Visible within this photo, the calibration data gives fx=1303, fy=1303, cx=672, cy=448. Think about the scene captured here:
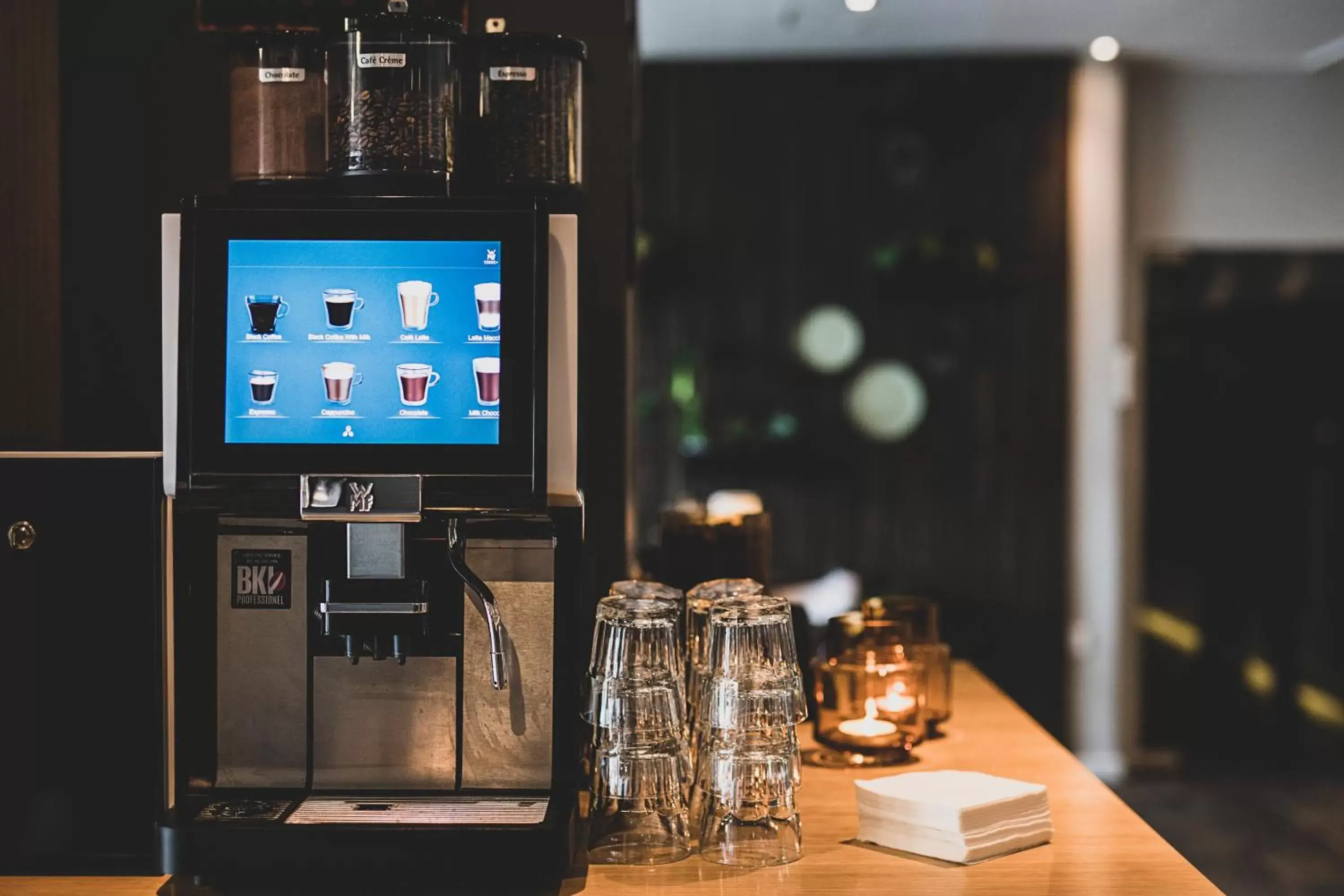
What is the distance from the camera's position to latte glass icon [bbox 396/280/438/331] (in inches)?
55.4

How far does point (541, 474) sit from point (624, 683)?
0.27m

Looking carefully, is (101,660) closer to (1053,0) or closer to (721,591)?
(721,591)

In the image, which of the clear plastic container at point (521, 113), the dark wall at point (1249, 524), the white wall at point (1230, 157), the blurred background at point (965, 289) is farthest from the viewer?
the dark wall at point (1249, 524)

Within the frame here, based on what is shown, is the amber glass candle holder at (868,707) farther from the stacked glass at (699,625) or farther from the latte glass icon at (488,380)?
the latte glass icon at (488,380)

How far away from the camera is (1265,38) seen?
4.93m

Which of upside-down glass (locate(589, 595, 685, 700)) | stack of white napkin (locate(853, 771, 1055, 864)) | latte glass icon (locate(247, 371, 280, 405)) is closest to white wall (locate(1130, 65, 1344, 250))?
stack of white napkin (locate(853, 771, 1055, 864))

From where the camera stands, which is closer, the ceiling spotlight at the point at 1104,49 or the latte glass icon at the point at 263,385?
the latte glass icon at the point at 263,385

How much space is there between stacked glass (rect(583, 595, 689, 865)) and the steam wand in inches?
4.8

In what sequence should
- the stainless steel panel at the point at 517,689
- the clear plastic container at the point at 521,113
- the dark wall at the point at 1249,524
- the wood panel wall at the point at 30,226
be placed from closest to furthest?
the stainless steel panel at the point at 517,689 → the clear plastic container at the point at 521,113 → the wood panel wall at the point at 30,226 → the dark wall at the point at 1249,524

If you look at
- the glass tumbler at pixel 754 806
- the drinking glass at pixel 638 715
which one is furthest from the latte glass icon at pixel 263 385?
the glass tumbler at pixel 754 806

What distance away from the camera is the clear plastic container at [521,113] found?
1601 mm

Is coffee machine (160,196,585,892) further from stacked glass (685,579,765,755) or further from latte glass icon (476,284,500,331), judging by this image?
stacked glass (685,579,765,755)

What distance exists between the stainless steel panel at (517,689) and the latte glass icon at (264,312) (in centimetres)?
33

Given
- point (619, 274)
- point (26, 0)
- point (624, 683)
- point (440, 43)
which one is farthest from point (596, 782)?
point (26, 0)
